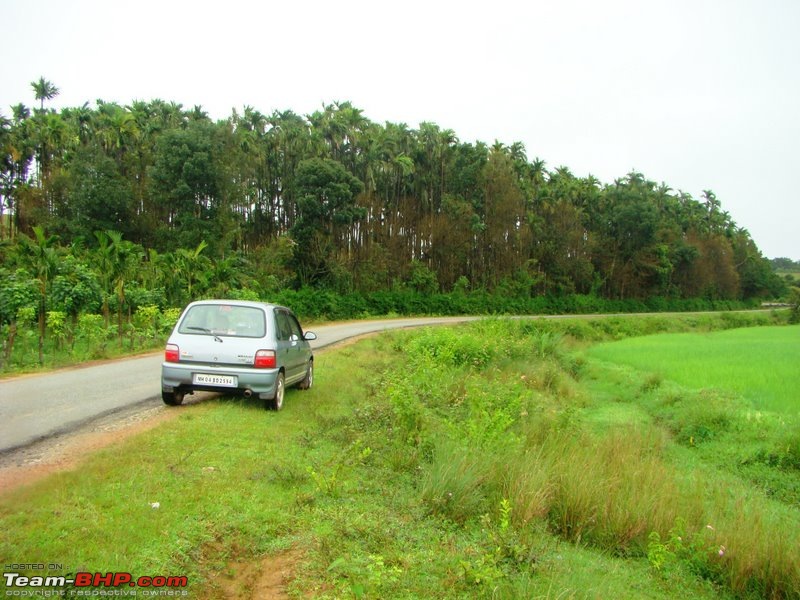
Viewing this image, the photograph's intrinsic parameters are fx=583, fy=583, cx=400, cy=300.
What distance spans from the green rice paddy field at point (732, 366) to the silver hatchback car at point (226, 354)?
1045 centimetres

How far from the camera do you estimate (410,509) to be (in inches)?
225

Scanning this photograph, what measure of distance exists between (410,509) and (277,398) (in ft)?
13.1

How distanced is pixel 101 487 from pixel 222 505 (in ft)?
3.82

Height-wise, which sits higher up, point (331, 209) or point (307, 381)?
point (331, 209)

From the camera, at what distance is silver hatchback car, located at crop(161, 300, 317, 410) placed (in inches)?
343

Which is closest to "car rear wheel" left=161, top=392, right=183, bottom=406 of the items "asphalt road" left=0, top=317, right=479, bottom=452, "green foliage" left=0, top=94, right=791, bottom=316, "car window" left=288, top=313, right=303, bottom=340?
"asphalt road" left=0, top=317, right=479, bottom=452

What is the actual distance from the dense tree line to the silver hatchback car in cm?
1172

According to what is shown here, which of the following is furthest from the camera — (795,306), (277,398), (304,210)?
(795,306)

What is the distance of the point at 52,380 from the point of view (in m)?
11.8

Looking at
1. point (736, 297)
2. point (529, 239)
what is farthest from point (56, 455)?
point (736, 297)

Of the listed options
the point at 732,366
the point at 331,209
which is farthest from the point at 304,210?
the point at 732,366
